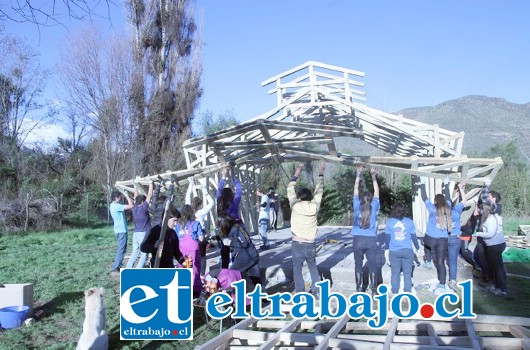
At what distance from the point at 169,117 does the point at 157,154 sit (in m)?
2.03

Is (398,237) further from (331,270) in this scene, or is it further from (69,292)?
(69,292)

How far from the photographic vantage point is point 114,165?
22641mm

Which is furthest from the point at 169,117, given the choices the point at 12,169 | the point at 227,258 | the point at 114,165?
the point at 227,258

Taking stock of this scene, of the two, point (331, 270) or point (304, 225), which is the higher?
point (304, 225)

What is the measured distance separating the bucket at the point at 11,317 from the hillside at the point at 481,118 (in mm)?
74813

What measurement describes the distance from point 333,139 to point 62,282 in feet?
18.3

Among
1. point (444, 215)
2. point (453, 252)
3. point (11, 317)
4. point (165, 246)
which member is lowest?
point (11, 317)

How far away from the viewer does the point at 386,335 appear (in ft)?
15.6

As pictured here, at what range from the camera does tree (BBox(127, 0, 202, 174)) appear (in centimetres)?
2320

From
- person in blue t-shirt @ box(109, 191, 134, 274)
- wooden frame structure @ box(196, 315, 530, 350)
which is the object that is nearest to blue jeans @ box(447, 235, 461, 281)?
wooden frame structure @ box(196, 315, 530, 350)

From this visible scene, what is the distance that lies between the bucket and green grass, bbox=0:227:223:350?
0.12 m

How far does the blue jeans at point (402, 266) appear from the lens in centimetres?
708

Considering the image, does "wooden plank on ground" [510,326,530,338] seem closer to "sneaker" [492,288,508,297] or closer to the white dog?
"sneaker" [492,288,508,297]

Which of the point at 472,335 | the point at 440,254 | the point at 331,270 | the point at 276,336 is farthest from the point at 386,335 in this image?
the point at 331,270
